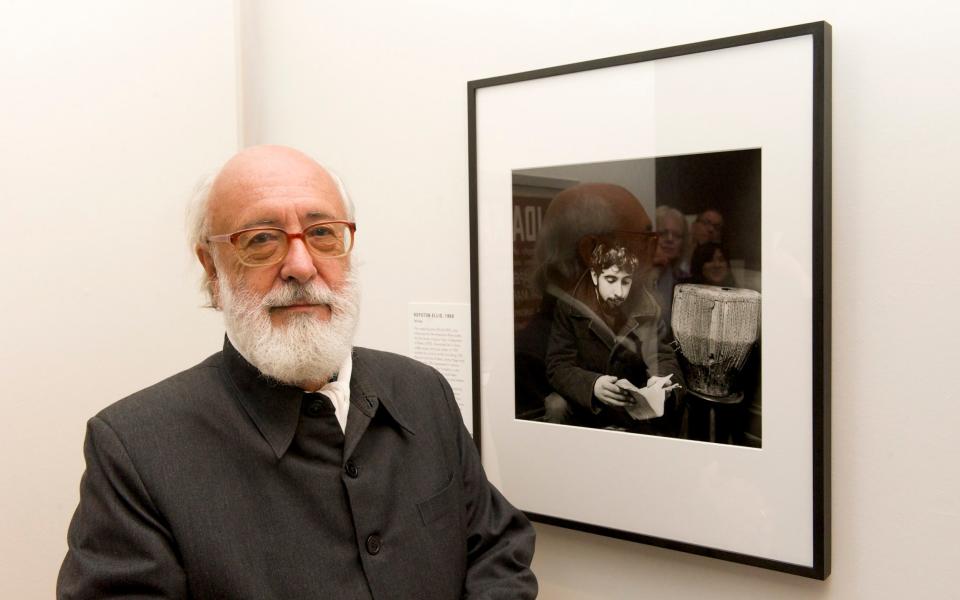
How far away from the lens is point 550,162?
1.37 m

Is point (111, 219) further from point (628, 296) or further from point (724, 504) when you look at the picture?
point (724, 504)

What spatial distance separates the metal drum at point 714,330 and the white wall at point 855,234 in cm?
12

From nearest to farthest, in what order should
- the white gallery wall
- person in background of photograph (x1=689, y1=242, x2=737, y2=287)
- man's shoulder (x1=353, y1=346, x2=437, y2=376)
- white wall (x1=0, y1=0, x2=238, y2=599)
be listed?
the white gallery wall < person in background of photograph (x1=689, y1=242, x2=737, y2=287) < man's shoulder (x1=353, y1=346, x2=437, y2=376) < white wall (x1=0, y1=0, x2=238, y2=599)

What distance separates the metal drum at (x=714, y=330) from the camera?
1178 mm

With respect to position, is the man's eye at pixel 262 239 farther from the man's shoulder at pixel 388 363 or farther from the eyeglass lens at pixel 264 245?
the man's shoulder at pixel 388 363

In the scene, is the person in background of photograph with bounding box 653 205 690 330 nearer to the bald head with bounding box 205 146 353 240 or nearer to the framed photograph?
the framed photograph

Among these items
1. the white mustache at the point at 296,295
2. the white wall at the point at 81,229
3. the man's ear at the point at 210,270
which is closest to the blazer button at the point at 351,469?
the white mustache at the point at 296,295

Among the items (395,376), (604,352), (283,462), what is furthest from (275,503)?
(604,352)

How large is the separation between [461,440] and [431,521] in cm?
17

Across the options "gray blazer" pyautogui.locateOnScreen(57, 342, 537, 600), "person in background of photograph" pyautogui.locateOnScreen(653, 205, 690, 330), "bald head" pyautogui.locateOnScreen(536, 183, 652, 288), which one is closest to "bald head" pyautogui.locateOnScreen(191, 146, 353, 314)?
"gray blazer" pyautogui.locateOnScreen(57, 342, 537, 600)

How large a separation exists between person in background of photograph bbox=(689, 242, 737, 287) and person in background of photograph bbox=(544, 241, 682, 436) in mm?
87

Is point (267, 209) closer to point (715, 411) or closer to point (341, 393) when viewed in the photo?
point (341, 393)

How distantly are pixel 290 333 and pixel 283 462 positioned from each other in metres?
0.18

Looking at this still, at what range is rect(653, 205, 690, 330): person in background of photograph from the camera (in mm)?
1228
